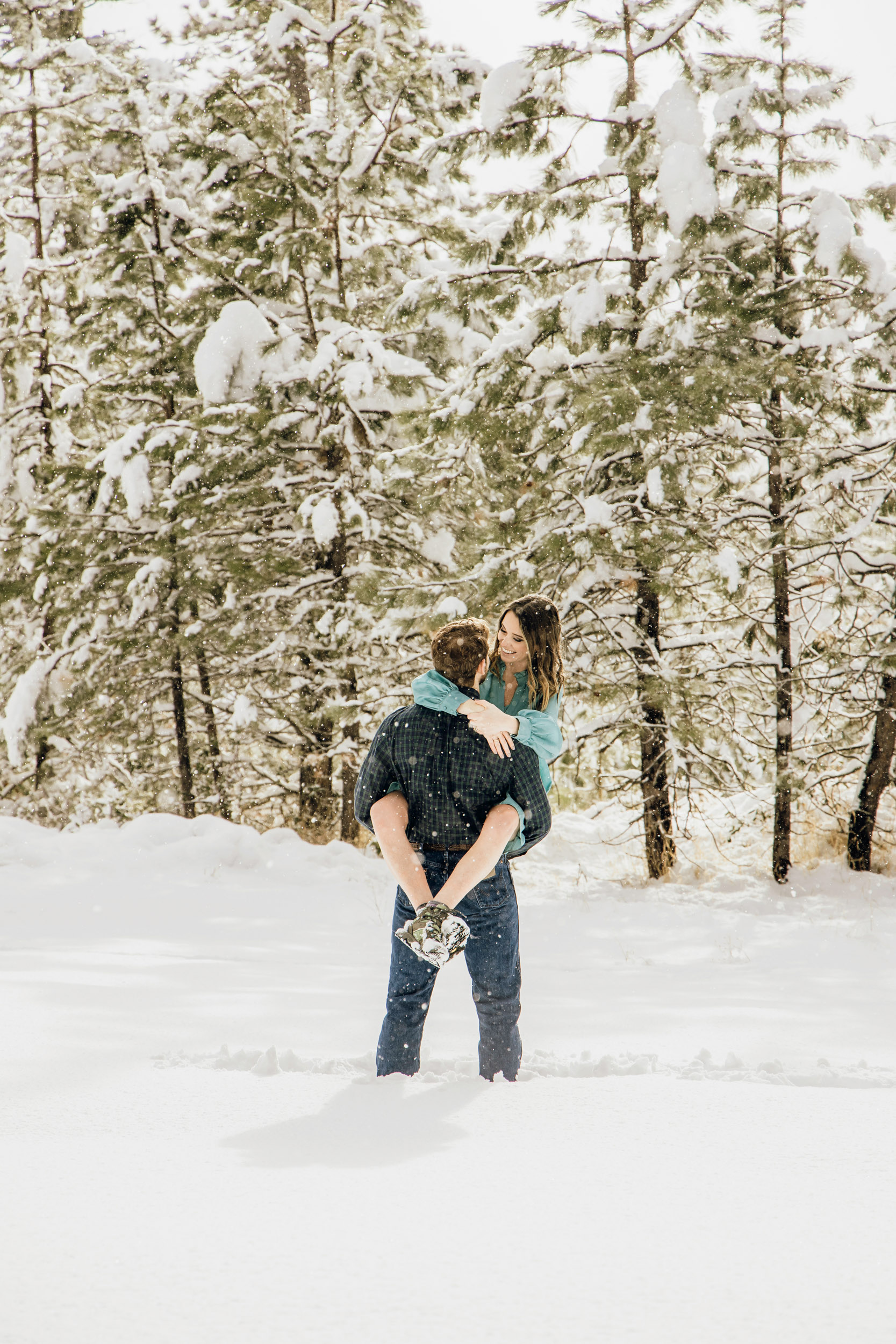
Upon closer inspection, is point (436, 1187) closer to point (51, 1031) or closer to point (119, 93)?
point (51, 1031)

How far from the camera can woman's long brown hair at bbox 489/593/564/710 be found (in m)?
3.27

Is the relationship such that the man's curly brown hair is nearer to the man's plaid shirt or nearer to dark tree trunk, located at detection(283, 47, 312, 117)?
the man's plaid shirt

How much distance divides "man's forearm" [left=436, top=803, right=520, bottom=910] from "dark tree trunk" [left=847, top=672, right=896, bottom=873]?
7.05 metres

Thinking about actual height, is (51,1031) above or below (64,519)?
below

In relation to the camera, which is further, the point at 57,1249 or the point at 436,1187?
the point at 436,1187

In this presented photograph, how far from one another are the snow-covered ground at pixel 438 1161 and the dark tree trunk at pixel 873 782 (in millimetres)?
3847

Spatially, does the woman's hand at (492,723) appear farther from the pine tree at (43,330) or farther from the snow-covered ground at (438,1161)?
the pine tree at (43,330)

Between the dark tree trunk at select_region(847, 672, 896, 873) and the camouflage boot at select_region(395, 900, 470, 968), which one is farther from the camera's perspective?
the dark tree trunk at select_region(847, 672, 896, 873)

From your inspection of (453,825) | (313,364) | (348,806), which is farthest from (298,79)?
(453,825)

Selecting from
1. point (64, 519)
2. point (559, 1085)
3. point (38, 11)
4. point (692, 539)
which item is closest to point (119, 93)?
point (38, 11)

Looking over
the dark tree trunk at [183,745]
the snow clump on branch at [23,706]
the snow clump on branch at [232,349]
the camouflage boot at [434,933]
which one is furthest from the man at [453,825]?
the snow clump on branch at [23,706]

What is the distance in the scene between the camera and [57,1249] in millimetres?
1756

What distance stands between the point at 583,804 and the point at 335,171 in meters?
7.68

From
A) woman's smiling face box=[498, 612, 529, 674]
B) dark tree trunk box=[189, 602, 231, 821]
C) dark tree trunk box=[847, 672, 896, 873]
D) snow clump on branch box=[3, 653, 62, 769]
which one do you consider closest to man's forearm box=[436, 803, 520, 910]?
woman's smiling face box=[498, 612, 529, 674]
